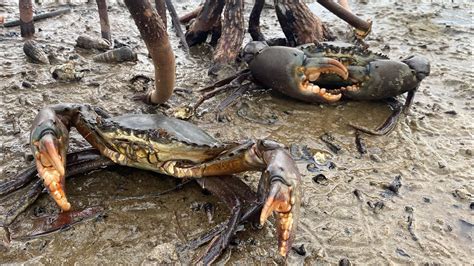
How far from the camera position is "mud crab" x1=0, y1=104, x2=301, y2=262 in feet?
8.71

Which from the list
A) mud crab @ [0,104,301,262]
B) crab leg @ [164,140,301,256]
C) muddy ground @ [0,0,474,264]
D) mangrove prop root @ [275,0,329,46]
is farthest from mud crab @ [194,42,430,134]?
crab leg @ [164,140,301,256]

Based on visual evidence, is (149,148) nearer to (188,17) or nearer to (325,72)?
(325,72)

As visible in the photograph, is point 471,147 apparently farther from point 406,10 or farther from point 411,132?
point 406,10

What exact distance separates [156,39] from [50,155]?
110 cm

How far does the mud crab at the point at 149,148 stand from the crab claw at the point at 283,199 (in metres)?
0.01

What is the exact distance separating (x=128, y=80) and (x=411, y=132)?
2.93 meters

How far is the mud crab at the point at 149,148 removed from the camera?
2.66 meters

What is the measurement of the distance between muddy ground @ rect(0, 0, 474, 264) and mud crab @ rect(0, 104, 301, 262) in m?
0.28

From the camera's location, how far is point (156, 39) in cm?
322

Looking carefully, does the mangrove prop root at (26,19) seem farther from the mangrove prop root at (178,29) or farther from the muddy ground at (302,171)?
the mangrove prop root at (178,29)

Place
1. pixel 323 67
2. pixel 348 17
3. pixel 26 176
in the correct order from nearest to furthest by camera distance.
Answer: pixel 26 176 < pixel 323 67 < pixel 348 17

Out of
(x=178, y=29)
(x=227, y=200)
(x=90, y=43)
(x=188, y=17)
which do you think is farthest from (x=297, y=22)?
(x=227, y=200)

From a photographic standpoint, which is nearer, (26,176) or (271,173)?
(271,173)

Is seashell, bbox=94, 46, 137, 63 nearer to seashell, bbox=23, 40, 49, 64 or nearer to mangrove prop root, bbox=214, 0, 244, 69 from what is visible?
seashell, bbox=23, 40, 49, 64
